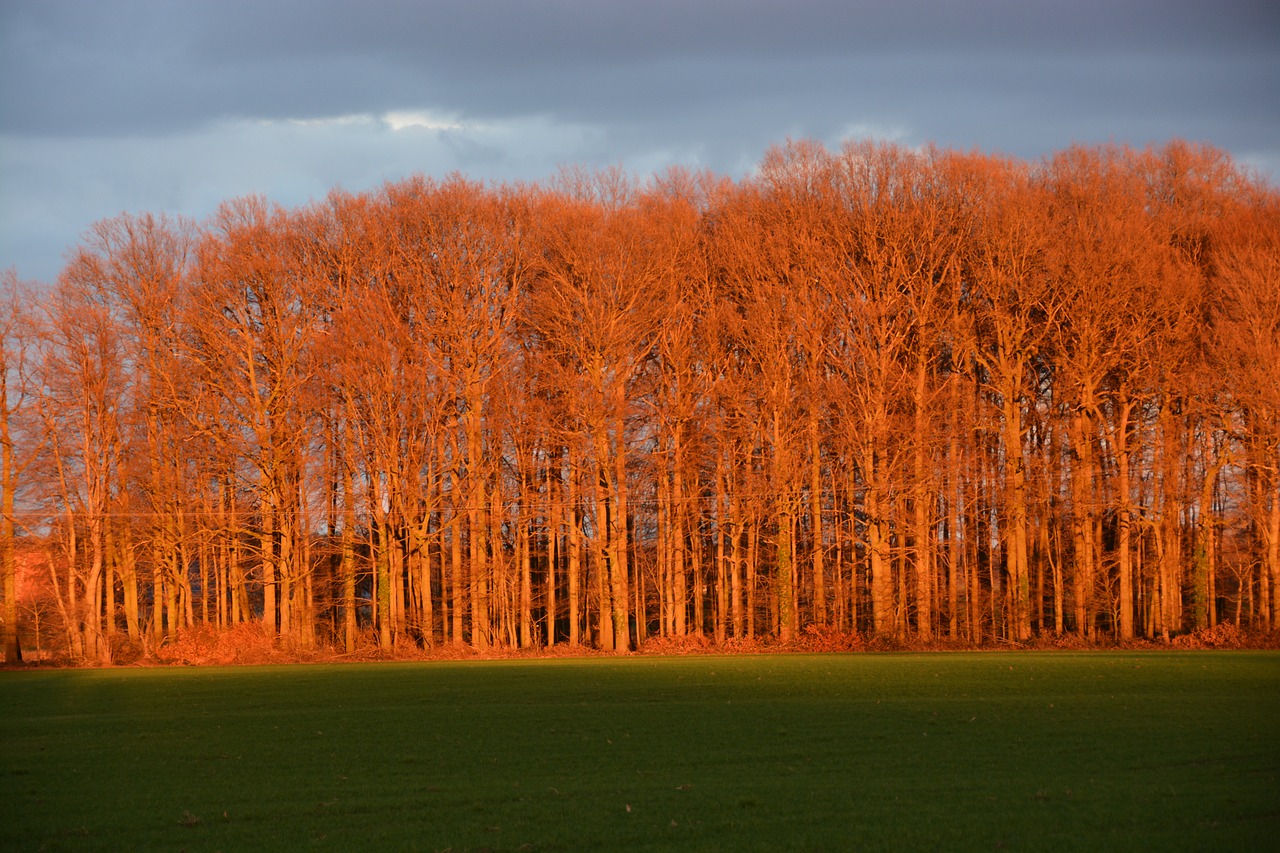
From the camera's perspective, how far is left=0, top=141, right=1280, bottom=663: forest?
48.9 m

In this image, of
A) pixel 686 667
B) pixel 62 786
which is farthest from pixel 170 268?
pixel 62 786

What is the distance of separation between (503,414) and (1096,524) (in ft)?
87.1

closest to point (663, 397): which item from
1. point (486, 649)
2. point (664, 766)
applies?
point (486, 649)

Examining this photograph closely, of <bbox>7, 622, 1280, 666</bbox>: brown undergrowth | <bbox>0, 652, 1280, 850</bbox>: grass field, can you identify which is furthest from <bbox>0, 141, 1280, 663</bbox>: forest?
<bbox>0, 652, 1280, 850</bbox>: grass field

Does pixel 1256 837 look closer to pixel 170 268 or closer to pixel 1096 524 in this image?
pixel 1096 524

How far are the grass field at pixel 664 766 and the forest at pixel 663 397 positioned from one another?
796 inches

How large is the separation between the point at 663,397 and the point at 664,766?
35.6 meters

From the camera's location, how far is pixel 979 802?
13.3 metres

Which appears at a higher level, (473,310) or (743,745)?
(473,310)

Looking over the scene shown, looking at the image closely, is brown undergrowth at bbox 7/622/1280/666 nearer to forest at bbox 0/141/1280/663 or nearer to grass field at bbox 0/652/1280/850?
forest at bbox 0/141/1280/663

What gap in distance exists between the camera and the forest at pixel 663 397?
48875mm

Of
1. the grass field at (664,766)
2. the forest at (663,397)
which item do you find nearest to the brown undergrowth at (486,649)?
the forest at (663,397)

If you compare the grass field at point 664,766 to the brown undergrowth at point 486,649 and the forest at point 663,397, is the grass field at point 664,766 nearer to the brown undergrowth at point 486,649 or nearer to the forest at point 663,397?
the brown undergrowth at point 486,649

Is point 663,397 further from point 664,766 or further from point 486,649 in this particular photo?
point 664,766
